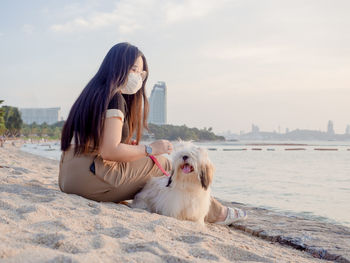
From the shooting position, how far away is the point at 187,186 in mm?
A: 3102

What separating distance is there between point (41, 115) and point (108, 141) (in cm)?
18120

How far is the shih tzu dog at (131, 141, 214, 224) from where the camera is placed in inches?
121

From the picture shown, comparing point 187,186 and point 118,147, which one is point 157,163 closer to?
point 187,186

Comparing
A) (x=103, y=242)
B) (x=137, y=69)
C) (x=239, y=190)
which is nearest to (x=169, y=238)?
(x=103, y=242)

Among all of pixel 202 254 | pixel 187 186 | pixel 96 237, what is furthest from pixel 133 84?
pixel 202 254

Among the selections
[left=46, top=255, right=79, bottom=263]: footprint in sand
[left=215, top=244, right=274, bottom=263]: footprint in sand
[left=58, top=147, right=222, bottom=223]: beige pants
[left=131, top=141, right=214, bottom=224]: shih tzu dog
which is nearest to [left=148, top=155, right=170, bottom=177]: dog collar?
[left=58, top=147, right=222, bottom=223]: beige pants

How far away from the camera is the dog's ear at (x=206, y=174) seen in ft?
10.1

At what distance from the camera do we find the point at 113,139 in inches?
115

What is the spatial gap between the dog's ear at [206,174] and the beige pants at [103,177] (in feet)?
1.88

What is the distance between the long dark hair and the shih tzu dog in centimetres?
69

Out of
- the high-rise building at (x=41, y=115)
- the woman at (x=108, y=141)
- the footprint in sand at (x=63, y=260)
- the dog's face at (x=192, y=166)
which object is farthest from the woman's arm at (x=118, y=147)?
the high-rise building at (x=41, y=115)

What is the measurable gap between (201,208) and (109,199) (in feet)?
2.73

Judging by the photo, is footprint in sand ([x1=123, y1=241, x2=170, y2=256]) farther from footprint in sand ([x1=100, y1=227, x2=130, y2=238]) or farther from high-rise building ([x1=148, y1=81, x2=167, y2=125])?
high-rise building ([x1=148, y1=81, x2=167, y2=125])

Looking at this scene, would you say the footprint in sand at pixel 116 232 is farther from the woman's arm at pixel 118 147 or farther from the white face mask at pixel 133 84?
the white face mask at pixel 133 84
